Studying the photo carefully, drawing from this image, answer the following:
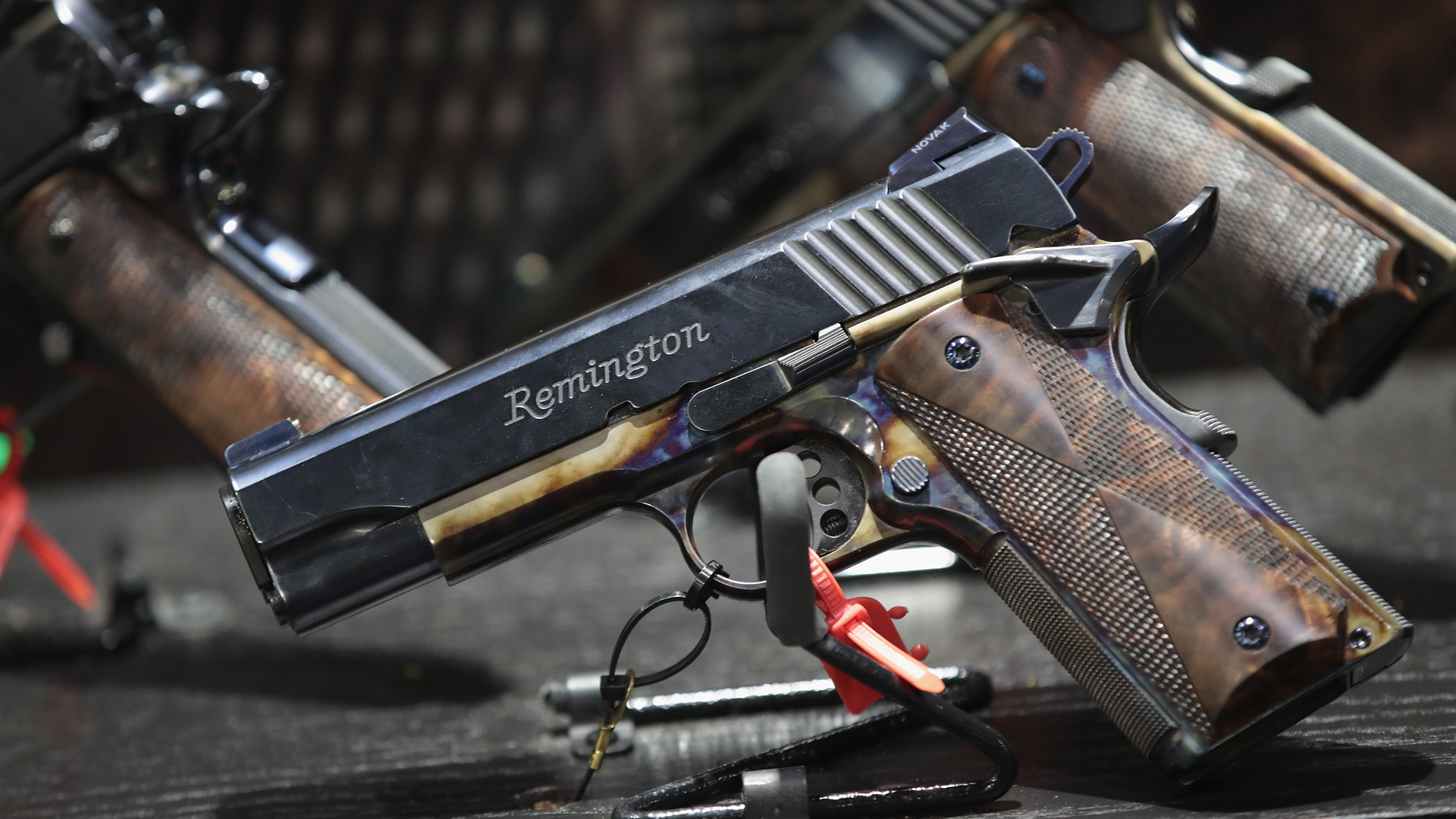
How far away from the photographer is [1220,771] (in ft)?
2.79

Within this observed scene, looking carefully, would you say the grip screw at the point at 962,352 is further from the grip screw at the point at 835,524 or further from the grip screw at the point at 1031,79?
the grip screw at the point at 1031,79

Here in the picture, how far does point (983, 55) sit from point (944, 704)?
92 cm

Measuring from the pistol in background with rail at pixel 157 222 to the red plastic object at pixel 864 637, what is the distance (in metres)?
0.63

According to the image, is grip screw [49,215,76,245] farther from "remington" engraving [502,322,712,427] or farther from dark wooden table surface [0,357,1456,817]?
"remington" engraving [502,322,712,427]

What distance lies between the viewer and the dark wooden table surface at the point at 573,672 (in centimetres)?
89

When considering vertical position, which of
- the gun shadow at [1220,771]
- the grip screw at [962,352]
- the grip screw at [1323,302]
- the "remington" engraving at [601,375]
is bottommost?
the grip screw at [1323,302]

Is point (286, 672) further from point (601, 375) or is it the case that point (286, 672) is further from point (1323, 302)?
point (1323, 302)

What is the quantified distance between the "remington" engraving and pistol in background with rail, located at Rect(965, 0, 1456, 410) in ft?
2.03

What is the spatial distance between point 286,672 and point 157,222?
0.61 m

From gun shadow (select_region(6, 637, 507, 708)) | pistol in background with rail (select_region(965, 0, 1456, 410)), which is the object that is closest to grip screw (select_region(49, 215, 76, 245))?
gun shadow (select_region(6, 637, 507, 708))

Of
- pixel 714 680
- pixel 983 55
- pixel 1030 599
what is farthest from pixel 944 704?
pixel 983 55

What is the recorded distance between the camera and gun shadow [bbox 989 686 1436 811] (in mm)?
801

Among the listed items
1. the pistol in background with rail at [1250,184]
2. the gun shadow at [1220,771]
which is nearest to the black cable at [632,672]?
the gun shadow at [1220,771]

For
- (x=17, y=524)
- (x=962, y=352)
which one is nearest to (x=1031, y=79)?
(x=962, y=352)
